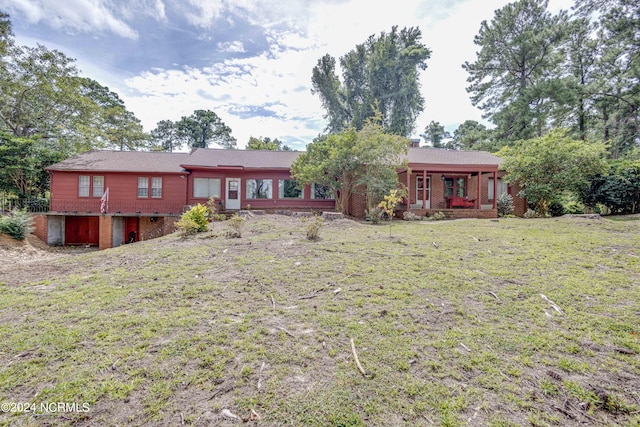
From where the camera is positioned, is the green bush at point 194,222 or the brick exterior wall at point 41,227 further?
the brick exterior wall at point 41,227

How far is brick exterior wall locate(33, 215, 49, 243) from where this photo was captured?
14609mm

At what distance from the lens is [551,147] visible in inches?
534

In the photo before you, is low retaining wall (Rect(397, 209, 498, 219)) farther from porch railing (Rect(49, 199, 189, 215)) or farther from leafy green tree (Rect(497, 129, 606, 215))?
porch railing (Rect(49, 199, 189, 215))

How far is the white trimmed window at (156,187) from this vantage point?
17094 mm

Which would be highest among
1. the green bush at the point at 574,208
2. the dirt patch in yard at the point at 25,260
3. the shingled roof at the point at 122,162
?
the shingled roof at the point at 122,162

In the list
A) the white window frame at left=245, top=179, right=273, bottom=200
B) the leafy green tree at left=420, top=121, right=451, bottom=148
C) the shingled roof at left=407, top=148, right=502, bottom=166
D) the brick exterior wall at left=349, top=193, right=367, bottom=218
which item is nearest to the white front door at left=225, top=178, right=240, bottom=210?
the white window frame at left=245, top=179, right=273, bottom=200

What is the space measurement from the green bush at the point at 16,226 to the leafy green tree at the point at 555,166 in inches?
904

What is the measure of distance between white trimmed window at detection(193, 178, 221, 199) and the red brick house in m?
0.06

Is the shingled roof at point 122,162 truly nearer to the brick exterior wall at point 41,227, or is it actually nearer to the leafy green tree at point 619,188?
the brick exterior wall at point 41,227

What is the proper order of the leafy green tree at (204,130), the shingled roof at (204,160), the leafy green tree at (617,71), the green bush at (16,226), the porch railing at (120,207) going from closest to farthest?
the green bush at (16,226) < the porch railing at (120,207) < the shingled roof at (204,160) < the leafy green tree at (617,71) < the leafy green tree at (204,130)

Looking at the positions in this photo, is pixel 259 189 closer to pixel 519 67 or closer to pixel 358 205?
pixel 358 205

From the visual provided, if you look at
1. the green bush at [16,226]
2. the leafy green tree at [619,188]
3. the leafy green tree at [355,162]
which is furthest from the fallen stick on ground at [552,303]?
the green bush at [16,226]

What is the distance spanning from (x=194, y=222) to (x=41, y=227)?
→ 1163 centimetres

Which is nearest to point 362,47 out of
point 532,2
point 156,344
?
point 532,2
